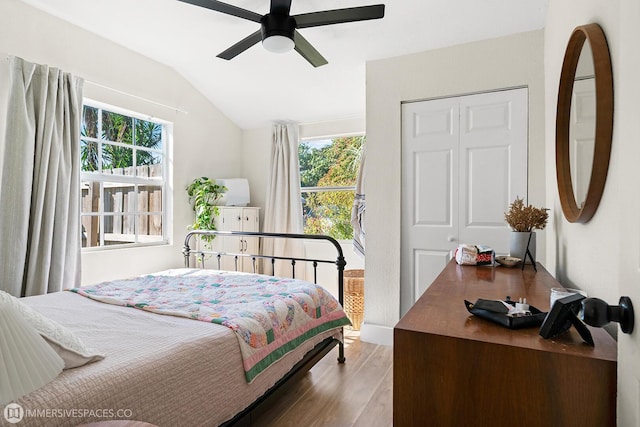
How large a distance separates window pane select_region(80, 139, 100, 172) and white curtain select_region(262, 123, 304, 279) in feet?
6.04

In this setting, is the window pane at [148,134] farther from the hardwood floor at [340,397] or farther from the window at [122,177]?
the hardwood floor at [340,397]

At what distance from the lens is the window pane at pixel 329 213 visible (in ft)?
13.9

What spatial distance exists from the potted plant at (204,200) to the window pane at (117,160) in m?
0.64

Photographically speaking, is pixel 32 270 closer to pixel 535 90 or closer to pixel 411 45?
pixel 411 45

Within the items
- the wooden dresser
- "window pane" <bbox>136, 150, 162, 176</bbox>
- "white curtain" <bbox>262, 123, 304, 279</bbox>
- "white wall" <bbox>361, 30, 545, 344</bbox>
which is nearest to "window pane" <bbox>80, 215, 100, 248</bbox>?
"window pane" <bbox>136, 150, 162, 176</bbox>

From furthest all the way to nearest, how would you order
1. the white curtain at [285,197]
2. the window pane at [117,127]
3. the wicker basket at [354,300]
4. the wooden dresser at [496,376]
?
the white curtain at [285,197]
the wicker basket at [354,300]
the window pane at [117,127]
the wooden dresser at [496,376]

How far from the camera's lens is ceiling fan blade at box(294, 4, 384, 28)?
1.82m

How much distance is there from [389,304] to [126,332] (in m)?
2.07

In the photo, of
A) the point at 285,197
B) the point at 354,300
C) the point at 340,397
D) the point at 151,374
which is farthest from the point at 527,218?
the point at 285,197

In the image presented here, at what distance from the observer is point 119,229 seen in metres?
3.42

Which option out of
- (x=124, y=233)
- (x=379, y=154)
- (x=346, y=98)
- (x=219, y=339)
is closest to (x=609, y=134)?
(x=219, y=339)

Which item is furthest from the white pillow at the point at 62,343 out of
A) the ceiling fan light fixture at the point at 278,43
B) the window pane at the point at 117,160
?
the window pane at the point at 117,160

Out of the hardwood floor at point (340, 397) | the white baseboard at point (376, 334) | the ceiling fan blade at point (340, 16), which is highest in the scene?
the ceiling fan blade at point (340, 16)

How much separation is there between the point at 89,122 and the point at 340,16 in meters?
2.48
